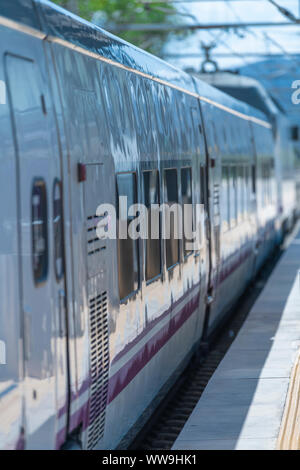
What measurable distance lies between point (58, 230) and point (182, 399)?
16.3 feet

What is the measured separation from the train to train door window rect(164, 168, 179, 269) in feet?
0.09

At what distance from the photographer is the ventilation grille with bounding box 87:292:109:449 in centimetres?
520

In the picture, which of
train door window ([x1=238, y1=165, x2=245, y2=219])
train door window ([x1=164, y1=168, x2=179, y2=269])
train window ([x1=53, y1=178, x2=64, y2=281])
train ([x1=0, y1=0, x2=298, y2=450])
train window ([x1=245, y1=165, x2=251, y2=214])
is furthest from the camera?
train window ([x1=245, y1=165, x2=251, y2=214])

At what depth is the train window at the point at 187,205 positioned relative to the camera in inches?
343

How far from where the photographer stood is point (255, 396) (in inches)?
302

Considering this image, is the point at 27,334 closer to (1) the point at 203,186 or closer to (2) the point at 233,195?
(1) the point at 203,186

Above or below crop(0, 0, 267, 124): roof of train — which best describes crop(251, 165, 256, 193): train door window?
below

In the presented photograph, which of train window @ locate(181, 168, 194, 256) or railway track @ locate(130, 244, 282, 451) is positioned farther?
train window @ locate(181, 168, 194, 256)

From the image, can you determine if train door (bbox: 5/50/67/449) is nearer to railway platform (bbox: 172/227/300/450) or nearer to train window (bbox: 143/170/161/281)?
railway platform (bbox: 172/227/300/450)

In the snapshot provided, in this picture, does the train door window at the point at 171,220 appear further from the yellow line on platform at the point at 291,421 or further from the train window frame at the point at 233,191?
the train window frame at the point at 233,191

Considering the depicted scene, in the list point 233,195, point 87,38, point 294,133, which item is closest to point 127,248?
point 87,38

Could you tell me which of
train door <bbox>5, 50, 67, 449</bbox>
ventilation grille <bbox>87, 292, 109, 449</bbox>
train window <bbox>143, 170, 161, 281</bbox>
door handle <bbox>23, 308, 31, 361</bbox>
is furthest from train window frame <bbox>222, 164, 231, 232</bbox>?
door handle <bbox>23, 308, 31, 361</bbox>

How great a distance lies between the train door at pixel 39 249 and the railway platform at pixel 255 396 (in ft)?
6.86
